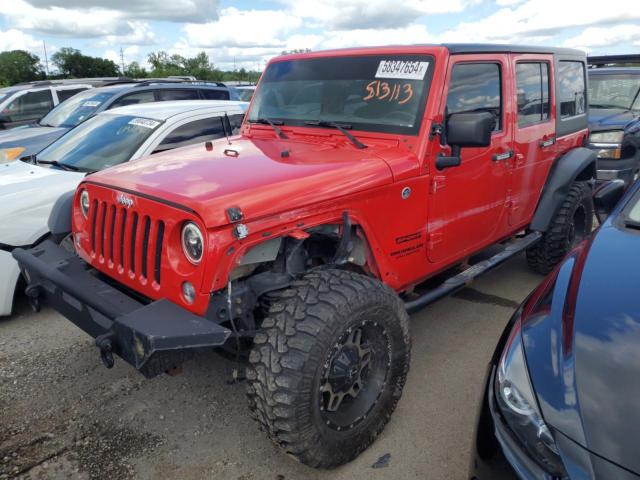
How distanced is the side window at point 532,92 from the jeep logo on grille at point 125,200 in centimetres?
276

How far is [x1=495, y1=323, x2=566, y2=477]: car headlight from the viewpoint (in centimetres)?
158

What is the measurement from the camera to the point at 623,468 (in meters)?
1.42

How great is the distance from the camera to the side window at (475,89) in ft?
10.4

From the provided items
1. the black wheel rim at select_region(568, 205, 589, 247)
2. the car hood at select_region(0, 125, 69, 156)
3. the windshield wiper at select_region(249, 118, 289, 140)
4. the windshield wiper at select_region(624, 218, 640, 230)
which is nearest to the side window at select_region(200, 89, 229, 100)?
the car hood at select_region(0, 125, 69, 156)

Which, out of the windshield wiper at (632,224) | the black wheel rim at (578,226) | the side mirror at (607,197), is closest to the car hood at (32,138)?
the black wheel rim at (578,226)

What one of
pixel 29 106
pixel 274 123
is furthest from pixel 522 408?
pixel 29 106

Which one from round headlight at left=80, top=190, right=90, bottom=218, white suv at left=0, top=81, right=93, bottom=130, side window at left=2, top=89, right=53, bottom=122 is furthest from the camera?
side window at left=2, top=89, right=53, bottom=122

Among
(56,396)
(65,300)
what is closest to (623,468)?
(65,300)

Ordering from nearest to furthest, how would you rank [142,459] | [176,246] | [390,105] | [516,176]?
[176,246] < [142,459] < [390,105] < [516,176]

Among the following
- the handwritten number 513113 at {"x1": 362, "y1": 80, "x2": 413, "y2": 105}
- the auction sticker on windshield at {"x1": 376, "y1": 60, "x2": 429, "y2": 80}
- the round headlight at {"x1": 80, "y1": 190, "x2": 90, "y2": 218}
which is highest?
the auction sticker on windshield at {"x1": 376, "y1": 60, "x2": 429, "y2": 80}

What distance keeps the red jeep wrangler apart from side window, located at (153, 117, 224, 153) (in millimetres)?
1349

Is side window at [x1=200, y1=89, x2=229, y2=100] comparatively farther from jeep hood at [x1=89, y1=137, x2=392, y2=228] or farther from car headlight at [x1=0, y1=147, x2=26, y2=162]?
jeep hood at [x1=89, y1=137, x2=392, y2=228]

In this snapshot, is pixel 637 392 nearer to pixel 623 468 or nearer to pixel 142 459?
pixel 623 468

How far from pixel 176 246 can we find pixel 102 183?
740 millimetres
